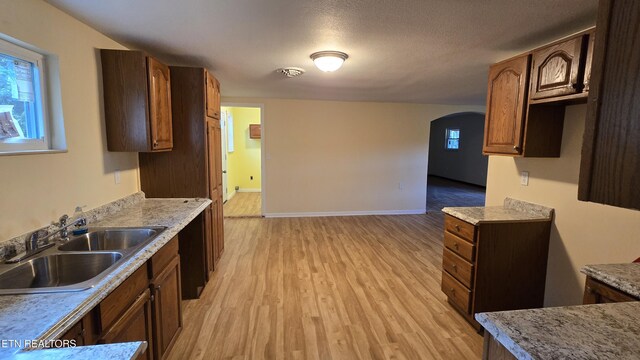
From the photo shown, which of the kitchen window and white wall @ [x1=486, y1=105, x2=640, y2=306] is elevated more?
the kitchen window

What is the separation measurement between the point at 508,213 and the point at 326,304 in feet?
5.76

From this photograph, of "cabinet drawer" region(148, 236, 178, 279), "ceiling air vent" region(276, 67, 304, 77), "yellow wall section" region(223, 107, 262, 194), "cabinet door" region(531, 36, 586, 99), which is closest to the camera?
"cabinet drawer" region(148, 236, 178, 279)

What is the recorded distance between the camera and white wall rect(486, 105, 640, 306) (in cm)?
188

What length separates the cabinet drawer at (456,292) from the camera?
7.59 feet

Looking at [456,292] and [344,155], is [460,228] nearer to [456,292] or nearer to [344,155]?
[456,292]

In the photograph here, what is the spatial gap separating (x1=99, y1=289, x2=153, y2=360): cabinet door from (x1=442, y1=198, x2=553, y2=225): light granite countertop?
2.24m

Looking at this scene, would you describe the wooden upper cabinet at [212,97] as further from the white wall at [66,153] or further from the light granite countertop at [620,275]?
the light granite countertop at [620,275]

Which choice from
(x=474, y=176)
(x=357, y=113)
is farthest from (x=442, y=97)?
(x=474, y=176)

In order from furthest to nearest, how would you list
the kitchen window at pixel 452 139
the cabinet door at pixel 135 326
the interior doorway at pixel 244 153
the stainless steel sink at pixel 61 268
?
the kitchen window at pixel 452 139, the interior doorway at pixel 244 153, the stainless steel sink at pixel 61 268, the cabinet door at pixel 135 326

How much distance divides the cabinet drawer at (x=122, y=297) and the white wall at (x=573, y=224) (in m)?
2.88

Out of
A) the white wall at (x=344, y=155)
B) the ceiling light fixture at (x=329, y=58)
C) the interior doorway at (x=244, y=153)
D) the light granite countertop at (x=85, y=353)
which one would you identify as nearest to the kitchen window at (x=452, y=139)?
the white wall at (x=344, y=155)

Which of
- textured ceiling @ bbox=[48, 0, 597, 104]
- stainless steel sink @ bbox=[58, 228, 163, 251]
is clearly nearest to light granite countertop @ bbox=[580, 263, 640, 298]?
textured ceiling @ bbox=[48, 0, 597, 104]

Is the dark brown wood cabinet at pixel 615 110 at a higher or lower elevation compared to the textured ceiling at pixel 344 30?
lower

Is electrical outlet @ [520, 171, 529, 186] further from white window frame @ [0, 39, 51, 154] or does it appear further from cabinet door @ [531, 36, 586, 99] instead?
white window frame @ [0, 39, 51, 154]
